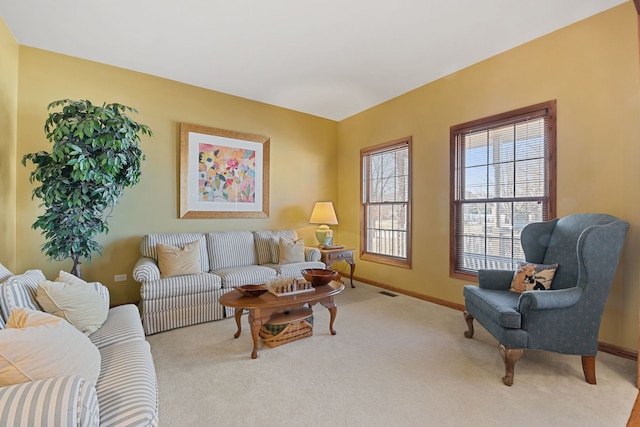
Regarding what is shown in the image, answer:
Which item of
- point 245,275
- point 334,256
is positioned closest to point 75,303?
point 245,275

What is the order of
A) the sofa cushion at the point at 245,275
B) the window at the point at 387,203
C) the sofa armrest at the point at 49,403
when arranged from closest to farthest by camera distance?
the sofa armrest at the point at 49,403 → the sofa cushion at the point at 245,275 → the window at the point at 387,203

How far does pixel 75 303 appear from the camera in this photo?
177 centimetres

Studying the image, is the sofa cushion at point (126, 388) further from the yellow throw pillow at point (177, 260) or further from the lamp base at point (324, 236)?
the lamp base at point (324, 236)

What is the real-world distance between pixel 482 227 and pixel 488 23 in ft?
6.96

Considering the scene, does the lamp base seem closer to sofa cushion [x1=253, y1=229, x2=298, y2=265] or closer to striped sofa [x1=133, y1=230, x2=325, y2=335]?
striped sofa [x1=133, y1=230, x2=325, y2=335]

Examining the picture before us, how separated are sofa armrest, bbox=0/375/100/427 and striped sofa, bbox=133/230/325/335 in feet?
6.95

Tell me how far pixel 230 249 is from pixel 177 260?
81 cm

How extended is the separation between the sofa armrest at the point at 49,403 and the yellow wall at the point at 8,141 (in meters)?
2.73

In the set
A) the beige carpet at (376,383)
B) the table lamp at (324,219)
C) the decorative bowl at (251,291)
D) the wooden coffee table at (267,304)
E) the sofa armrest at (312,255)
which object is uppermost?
the table lamp at (324,219)

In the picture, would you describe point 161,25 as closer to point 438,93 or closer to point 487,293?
point 438,93

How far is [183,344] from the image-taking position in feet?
8.74

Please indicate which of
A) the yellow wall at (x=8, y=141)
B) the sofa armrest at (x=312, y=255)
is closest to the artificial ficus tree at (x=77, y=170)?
the yellow wall at (x=8, y=141)

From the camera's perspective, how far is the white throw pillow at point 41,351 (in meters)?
1.00

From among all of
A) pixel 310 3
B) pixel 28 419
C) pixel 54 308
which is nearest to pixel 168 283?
pixel 54 308
